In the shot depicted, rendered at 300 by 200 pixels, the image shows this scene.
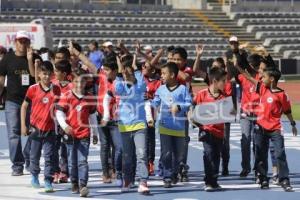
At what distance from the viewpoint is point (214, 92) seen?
416 inches

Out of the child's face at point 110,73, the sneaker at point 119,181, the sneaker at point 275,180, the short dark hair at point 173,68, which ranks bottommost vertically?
the sneaker at point 275,180

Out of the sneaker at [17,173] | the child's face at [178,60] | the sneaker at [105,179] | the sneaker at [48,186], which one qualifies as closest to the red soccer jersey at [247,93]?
the child's face at [178,60]

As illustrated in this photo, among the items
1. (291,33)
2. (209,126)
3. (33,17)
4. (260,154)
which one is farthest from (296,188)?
(291,33)

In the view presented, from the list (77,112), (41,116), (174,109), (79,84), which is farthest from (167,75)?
(41,116)

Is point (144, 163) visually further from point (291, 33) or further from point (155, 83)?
point (291, 33)

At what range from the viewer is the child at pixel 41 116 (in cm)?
1046

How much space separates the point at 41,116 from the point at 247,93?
9.67 ft

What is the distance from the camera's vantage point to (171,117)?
34.6ft

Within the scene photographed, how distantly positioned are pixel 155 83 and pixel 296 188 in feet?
8.37

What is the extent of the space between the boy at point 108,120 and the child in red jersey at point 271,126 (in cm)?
185

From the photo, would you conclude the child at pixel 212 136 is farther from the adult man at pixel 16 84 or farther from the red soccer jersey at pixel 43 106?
the adult man at pixel 16 84

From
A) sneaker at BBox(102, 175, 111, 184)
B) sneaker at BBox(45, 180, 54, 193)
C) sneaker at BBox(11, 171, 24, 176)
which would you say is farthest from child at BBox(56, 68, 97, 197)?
sneaker at BBox(11, 171, 24, 176)

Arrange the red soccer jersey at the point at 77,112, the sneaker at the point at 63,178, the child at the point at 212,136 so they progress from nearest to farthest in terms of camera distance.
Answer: the red soccer jersey at the point at 77,112
the child at the point at 212,136
the sneaker at the point at 63,178

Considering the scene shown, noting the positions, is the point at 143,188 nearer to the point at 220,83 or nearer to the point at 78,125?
the point at 78,125
